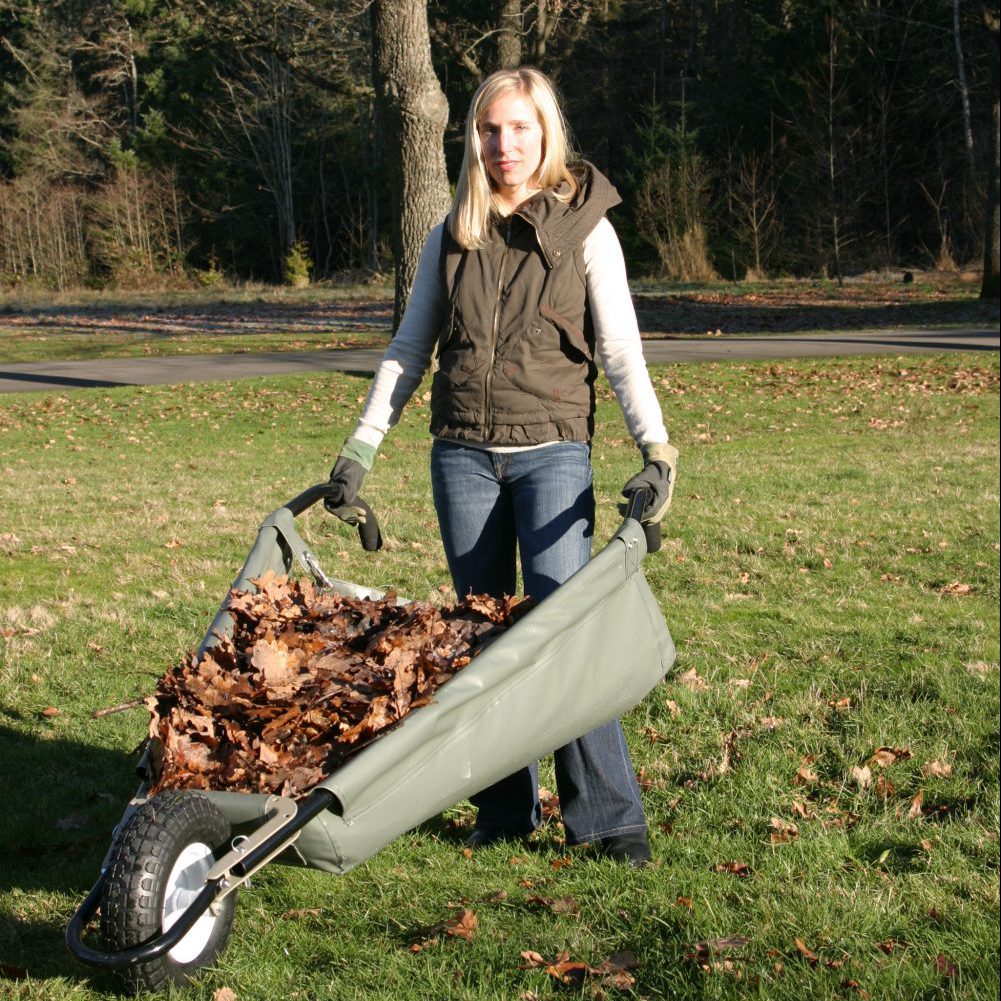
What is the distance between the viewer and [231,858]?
8.13 ft

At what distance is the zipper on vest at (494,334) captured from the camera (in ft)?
11.2

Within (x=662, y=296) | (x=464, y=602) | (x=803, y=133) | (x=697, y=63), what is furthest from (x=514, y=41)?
(x=697, y=63)

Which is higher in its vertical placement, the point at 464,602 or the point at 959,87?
the point at 959,87

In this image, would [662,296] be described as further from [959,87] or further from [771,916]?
[771,916]

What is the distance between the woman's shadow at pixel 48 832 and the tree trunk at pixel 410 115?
10830mm

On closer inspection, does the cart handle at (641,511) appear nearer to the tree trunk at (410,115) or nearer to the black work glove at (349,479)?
the black work glove at (349,479)

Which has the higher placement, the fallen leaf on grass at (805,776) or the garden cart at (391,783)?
the garden cart at (391,783)

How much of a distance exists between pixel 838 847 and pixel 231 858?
2.03m

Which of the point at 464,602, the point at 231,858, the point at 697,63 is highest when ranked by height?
the point at 697,63

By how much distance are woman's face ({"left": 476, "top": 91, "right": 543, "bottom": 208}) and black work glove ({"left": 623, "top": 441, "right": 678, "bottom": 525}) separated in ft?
2.60

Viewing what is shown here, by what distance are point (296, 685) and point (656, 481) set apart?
1094 mm

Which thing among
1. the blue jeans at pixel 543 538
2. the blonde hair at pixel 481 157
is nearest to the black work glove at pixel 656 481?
the blue jeans at pixel 543 538

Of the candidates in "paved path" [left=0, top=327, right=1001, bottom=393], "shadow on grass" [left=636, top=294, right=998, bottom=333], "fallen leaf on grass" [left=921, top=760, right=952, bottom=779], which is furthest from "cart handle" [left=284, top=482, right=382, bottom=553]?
"shadow on grass" [left=636, top=294, right=998, bottom=333]

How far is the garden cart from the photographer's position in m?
2.48
